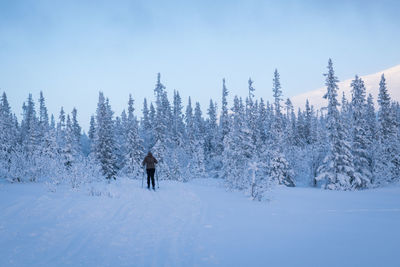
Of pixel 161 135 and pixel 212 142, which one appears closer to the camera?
pixel 161 135

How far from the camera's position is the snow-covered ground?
428cm

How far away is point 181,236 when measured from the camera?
5.64 meters

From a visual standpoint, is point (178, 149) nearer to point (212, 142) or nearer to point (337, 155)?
point (212, 142)

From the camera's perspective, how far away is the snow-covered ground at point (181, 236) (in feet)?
14.0

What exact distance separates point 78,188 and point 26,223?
16.7 ft

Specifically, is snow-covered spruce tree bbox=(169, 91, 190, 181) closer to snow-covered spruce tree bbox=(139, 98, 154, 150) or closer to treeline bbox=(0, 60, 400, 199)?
treeline bbox=(0, 60, 400, 199)

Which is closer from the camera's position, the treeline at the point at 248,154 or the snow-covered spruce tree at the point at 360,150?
the treeline at the point at 248,154

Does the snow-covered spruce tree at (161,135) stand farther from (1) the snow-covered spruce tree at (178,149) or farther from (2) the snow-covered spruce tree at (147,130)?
(2) the snow-covered spruce tree at (147,130)

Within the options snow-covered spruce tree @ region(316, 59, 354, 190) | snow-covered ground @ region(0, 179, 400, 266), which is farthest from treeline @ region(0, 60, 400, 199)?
snow-covered ground @ region(0, 179, 400, 266)

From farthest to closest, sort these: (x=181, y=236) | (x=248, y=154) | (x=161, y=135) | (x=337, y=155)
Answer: (x=161, y=135) → (x=248, y=154) → (x=337, y=155) → (x=181, y=236)

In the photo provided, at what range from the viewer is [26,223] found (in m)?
5.88

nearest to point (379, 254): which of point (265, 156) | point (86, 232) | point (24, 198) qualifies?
point (86, 232)

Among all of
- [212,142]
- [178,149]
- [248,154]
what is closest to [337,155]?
[248,154]

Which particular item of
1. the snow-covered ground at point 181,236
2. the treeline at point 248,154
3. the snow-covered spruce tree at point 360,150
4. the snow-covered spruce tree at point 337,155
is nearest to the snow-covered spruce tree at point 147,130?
the treeline at point 248,154
